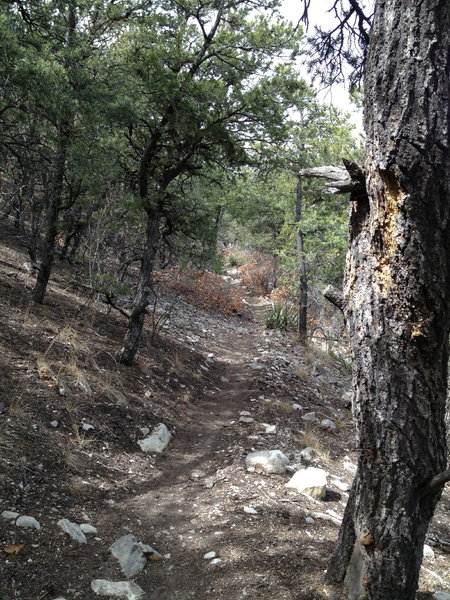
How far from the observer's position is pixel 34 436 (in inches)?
176

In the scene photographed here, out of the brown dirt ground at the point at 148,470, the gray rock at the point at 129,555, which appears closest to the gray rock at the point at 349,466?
the brown dirt ground at the point at 148,470

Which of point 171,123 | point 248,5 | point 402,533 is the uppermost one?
point 248,5

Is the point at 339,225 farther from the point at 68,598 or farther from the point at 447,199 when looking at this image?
the point at 68,598

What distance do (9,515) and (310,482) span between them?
119 inches

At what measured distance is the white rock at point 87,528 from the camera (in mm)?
3595

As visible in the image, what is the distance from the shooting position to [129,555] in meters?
3.35

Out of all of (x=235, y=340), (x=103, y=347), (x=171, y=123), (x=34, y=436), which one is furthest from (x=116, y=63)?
(x=235, y=340)

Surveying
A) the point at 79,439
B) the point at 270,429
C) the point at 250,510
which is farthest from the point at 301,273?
Result: the point at 250,510

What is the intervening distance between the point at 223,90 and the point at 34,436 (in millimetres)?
5365

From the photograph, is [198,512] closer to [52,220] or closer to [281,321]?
[52,220]

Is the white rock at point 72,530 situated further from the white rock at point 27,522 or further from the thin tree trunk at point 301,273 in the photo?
the thin tree trunk at point 301,273

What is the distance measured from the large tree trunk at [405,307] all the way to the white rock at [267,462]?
262cm

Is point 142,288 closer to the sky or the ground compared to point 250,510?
closer to the sky

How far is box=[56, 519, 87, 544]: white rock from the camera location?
3.41 metres
